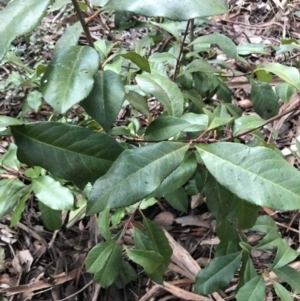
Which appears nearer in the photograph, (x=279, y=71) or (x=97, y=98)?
(x=97, y=98)

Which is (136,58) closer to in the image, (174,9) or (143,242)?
(174,9)

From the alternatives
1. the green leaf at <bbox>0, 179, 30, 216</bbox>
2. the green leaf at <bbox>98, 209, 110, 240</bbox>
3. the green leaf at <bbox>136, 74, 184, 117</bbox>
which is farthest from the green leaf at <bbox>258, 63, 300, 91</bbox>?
the green leaf at <bbox>0, 179, 30, 216</bbox>

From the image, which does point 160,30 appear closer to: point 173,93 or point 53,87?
point 173,93

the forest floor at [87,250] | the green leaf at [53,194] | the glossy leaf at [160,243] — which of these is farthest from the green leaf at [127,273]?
the green leaf at [53,194]

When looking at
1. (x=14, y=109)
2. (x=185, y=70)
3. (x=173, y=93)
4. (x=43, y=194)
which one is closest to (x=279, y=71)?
(x=173, y=93)

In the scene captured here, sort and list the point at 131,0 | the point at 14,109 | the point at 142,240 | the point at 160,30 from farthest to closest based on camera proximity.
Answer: the point at 14,109
the point at 160,30
the point at 142,240
the point at 131,0

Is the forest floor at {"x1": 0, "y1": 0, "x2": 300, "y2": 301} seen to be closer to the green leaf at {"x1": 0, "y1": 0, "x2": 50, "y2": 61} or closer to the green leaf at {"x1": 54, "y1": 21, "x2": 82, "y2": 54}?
the green leaf at {"x1": 54, "y1": 21, "x2": 82, "y2": 54}

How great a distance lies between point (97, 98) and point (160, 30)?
794mm

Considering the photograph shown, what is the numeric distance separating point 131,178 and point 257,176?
0.19 m

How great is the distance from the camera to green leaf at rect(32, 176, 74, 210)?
40.4 inches

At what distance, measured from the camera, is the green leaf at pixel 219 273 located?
1087mm

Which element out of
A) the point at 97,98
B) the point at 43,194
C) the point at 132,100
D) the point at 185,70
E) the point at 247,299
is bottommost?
the point at 247,299

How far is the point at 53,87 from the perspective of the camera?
2.04ft

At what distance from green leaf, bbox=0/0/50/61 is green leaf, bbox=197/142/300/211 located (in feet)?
1.09
